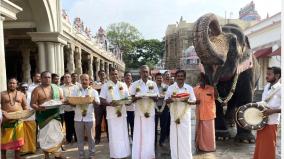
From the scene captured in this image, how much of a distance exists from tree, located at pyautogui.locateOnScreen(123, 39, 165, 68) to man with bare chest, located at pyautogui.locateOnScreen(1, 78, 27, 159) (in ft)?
192

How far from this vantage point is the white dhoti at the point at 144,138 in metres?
5.70

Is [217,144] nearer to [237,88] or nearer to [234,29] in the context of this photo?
[237,88]

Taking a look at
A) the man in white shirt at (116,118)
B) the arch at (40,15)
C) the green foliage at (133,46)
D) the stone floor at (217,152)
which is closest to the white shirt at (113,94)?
the man in white shirt at (116,118)

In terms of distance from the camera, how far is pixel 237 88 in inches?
294

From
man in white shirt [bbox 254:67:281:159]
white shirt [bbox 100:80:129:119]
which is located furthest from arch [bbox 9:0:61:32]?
man in white shirt [bbox 254:67:281:159]

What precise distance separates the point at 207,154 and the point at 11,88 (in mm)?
3469

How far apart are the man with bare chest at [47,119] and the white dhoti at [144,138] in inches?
48.4

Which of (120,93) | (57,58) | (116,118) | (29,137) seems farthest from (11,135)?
(57,58)

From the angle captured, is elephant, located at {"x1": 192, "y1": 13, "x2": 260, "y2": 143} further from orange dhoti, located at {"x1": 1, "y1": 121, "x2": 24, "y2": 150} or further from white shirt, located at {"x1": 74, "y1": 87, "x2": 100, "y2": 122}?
orange dhoti, located at {"x1": 1, "y1": 121, "x2": 24, "y2": 150}

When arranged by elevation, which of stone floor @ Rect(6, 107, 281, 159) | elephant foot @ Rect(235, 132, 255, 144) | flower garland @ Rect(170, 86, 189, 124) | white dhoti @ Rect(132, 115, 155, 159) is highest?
flower garland @ Rect(170, 86, 189, 124)

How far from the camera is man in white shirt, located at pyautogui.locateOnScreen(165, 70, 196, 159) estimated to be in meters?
5.39

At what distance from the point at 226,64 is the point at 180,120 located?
195 cm

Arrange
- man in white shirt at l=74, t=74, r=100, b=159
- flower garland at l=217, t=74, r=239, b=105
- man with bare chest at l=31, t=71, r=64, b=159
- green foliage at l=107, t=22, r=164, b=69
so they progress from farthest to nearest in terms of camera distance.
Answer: green foliage at l=107, t=22, r=164, b=69 → flower garland at l=217, t=74, r=239, b=105 → man in white shirt at l=74, t=74, r=100, b=159 → man with bare chest at l=31, t=71, r=64, b=159

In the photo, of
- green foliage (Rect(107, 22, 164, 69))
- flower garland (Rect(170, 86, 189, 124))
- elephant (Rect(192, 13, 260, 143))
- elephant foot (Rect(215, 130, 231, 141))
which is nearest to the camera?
flower garland (Rect(170, 86, 189, 124))
